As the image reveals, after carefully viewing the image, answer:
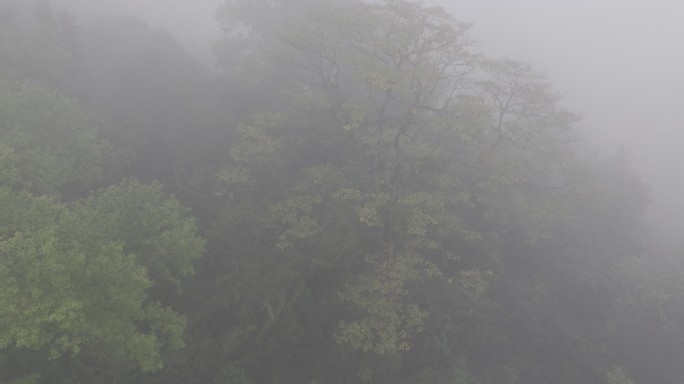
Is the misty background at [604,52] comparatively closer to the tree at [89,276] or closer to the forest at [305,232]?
the forest at [305,232]

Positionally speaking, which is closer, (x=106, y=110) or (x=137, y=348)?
(x=137, y=348)

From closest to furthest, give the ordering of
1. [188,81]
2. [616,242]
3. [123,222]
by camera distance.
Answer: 1. [123,222]
2. [188,81]
3. [616,242]

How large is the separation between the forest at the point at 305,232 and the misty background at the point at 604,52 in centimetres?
2305

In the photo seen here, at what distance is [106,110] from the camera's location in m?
28.9

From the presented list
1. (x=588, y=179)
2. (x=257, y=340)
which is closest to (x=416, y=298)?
(x=257, y=340)

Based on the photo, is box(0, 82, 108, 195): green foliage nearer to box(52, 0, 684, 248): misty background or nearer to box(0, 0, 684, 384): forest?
box(0, 0, 684, 384): forest

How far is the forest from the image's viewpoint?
15.7 metres

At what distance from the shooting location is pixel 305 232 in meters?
22.9

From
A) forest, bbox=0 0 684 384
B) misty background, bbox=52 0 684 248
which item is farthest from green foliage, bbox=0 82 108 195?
misty background, bbox=52 0 684 248

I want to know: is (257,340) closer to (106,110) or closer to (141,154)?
(141,154)

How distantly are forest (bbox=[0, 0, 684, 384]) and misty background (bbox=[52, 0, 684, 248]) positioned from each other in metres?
23.1

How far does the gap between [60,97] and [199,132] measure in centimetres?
903

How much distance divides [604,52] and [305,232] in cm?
10569

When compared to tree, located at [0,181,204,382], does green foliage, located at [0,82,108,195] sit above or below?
above
